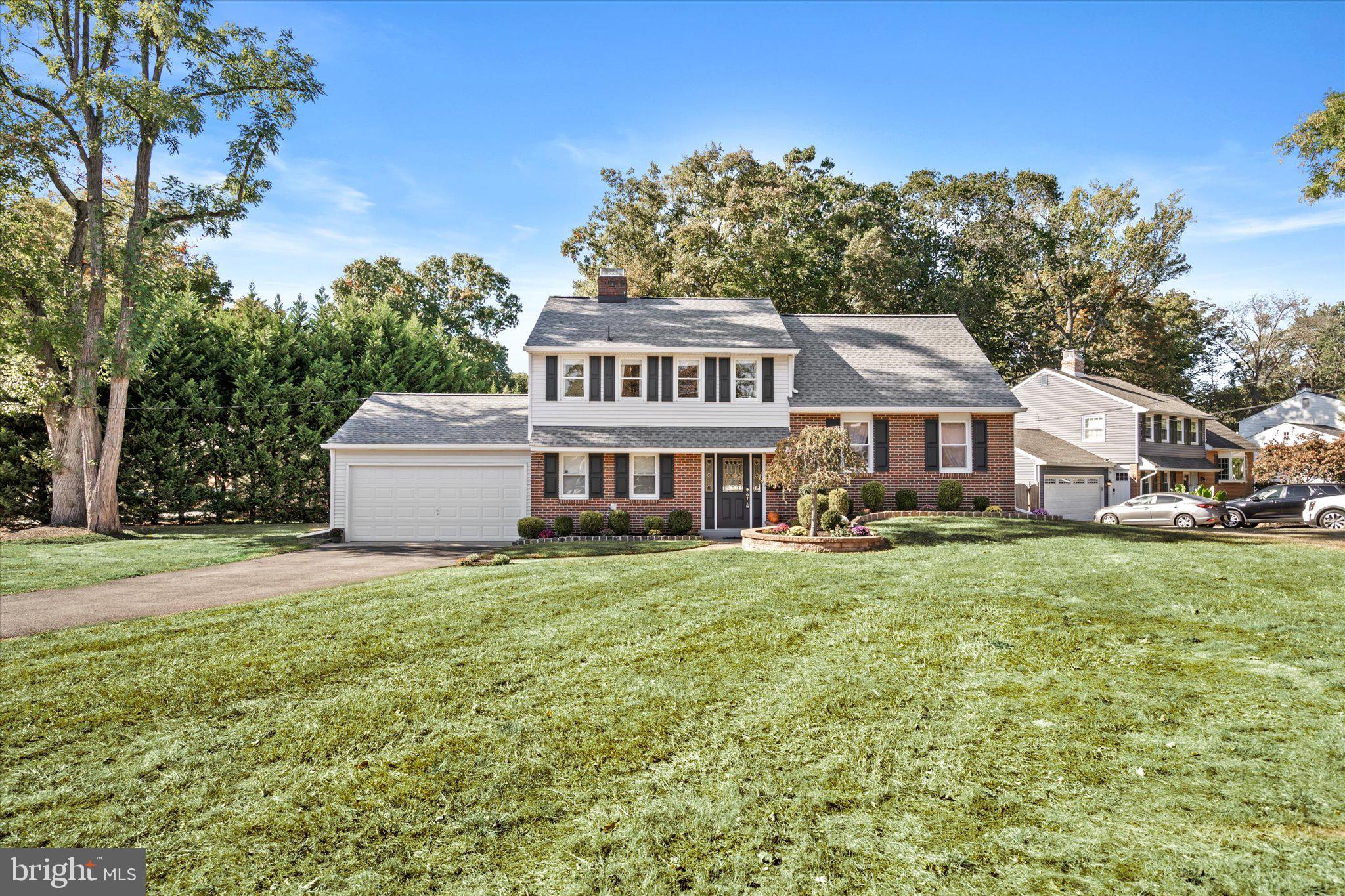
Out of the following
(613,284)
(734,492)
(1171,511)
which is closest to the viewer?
(734,492)

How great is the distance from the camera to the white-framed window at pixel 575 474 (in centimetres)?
2020

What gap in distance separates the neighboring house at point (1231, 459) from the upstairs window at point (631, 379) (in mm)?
34576

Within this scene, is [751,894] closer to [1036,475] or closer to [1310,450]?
[1036,475]

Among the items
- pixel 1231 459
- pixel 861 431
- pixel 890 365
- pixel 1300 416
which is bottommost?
pixel 1231 459

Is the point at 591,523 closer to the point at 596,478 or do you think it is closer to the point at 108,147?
the point at 596,478

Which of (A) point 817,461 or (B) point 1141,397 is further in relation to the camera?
(B) point 1141,397

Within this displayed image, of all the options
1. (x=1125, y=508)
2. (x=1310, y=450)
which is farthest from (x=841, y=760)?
(x=1310, y=450)

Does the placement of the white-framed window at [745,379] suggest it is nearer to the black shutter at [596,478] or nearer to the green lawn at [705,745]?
the black shutter at [596,478]

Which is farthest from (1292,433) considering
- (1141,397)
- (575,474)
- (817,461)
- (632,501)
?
(575,474)

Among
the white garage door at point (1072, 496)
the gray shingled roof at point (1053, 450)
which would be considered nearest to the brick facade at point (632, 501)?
the gray shingled roof at point (1053, 450)

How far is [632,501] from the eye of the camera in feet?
65.9

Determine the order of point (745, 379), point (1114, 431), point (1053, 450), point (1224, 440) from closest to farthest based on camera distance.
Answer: point (745, 379) < point (1053, 450) < point (1114, 431) < point (1224, 440)

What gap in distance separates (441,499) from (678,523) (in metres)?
7.11

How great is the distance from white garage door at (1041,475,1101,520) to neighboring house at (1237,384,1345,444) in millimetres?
22432
